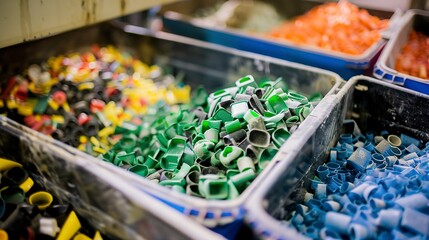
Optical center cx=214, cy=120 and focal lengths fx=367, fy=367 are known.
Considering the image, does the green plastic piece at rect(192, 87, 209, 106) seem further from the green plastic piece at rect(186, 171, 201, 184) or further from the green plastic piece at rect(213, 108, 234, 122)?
the green plastic piece at rect(186, 171, 201, 184)

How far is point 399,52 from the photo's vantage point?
1.91 m

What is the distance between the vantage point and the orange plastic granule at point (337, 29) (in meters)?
2.02

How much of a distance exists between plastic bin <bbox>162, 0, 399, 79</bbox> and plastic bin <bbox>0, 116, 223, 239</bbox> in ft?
3.97

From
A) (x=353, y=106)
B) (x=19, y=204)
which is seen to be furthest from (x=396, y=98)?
(x=19, y=204)

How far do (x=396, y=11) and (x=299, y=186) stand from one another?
1.62m

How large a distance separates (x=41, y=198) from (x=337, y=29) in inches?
70.4

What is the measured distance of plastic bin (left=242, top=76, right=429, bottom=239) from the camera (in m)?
0.92

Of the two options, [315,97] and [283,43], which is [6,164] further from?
[283,43]

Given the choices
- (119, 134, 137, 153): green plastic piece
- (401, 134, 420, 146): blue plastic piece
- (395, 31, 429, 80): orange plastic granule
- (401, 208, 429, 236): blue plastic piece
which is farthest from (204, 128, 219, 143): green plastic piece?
(395, 31, 429, 80): orange plastic granule

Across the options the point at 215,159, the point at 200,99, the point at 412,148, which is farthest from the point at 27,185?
the point at 412,148

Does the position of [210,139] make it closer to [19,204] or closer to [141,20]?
[19,204]

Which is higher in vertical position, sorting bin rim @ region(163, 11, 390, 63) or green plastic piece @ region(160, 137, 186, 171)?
sorting bin rim @ region(163, 11, 390, 63)

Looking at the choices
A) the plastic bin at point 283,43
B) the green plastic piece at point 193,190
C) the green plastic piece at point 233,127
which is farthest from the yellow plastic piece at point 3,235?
the plastic bin at point 283,43

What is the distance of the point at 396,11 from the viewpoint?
2.23 meters
